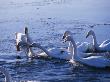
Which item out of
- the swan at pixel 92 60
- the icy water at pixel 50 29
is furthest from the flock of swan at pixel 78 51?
the icy water at pixel 50 29

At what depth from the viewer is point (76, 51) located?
2028 centimetres

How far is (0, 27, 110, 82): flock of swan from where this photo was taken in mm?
19109

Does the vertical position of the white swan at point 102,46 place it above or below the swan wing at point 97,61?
above

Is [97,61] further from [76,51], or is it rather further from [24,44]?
[24,44]

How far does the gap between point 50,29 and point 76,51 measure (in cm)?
725

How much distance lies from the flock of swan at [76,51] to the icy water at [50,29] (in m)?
0.29

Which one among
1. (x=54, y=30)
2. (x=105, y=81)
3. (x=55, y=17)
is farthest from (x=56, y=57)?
(x=55, y=17)

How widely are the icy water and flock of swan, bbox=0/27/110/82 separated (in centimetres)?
29

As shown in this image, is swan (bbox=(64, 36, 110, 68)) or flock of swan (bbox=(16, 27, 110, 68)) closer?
swan (bbox=(64, 36, 110, 68))

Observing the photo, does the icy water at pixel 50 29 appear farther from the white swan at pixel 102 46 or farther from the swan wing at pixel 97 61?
the white swan at pixel 102 46

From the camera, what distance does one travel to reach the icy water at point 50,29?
17875 millimetres

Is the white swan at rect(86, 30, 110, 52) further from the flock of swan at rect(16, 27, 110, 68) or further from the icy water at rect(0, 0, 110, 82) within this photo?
the icy water at rect(0, 0, 110, 82)

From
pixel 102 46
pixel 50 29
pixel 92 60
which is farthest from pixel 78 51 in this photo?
pixel 50 29

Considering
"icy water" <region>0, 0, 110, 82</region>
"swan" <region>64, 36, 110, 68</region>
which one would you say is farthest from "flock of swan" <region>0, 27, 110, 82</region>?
"icy water" <region>0, 0, 110, 82</region>
